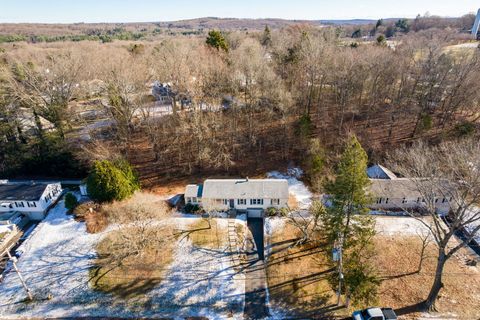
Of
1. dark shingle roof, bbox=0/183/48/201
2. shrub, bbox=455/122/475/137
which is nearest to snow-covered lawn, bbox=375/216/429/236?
shrub, bbox=455/122/475/137

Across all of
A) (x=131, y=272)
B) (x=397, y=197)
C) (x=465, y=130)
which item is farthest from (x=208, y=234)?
(x=465, y=130)

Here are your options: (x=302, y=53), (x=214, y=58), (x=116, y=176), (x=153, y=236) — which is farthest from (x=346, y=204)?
(x=214, y=58)

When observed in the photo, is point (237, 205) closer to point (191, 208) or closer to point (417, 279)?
point (191, 208)

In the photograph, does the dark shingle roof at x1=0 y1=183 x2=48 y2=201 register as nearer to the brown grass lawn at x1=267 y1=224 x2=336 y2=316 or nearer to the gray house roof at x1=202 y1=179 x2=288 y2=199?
the gray house roof at x1=202 y1=179 x2=288 y2=199

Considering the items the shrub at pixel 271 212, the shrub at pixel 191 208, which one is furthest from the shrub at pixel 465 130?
the shrub at pixel 191 208

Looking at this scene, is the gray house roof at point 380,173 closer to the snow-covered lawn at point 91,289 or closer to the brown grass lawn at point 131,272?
the snow-covered lawn at point 91,289
